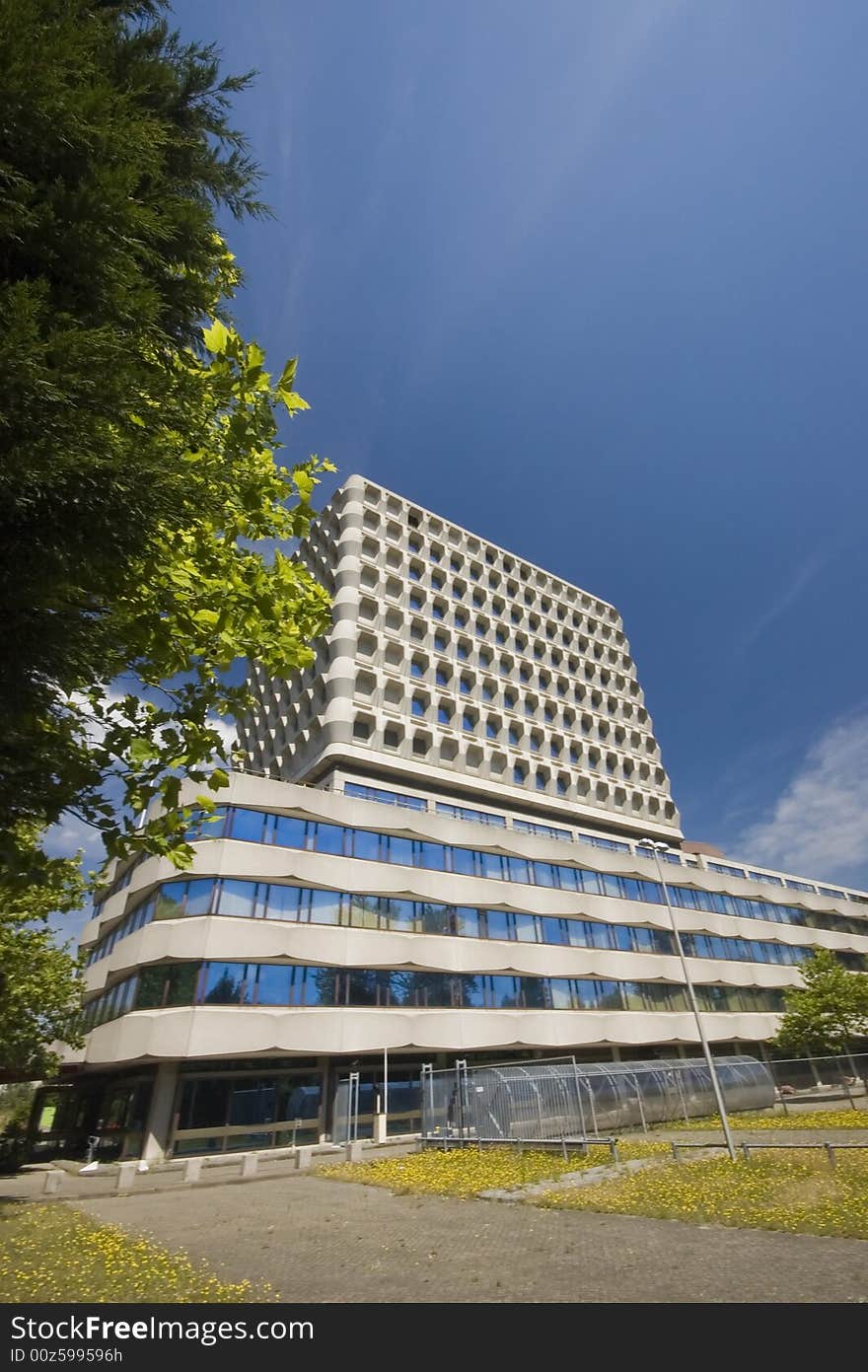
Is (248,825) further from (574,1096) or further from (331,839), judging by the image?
(574,1096)

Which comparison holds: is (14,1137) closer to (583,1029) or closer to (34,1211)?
(34,1211)

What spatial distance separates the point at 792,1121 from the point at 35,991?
104 ft

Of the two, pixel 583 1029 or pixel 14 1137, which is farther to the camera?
pixel 583 1029

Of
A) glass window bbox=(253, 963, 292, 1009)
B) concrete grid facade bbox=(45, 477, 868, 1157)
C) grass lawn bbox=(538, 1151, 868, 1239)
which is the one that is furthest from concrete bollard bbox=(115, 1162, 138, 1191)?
grass lawn bbox=(538, 1151, 868, 1239)

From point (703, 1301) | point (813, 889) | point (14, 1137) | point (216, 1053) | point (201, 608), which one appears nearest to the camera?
point (201, 608)

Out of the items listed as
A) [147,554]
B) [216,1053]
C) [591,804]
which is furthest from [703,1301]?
[591,804]

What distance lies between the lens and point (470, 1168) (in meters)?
20.2

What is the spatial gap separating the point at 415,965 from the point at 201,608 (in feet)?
102

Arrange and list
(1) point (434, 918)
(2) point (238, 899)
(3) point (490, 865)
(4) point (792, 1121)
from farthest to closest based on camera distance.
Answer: (3) point (490, 865) < (1) point (434, 918) < (2) point (238, 899) < (4) point (792, 1121)

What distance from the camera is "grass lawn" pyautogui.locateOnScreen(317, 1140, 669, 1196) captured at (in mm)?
17375

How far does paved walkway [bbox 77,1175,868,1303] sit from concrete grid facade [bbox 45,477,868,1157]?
13.1 m

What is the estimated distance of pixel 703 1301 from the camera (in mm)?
7398

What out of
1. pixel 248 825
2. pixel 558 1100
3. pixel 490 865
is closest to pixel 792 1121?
pixel 558 1100

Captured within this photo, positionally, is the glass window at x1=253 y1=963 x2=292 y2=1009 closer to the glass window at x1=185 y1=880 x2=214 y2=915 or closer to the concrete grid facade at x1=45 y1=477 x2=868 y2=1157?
the concrete grid facade at x1=45 y1=477 x2=868 y2=1157
